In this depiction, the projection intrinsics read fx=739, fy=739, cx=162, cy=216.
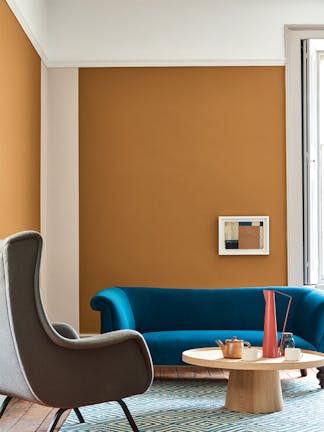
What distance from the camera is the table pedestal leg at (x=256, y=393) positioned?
4531 mm

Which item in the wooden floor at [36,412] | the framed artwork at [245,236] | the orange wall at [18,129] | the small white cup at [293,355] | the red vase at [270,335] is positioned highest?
the orange wall at [18,129]

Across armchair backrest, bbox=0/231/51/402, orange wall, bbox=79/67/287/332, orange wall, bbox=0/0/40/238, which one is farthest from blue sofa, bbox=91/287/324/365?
armchair backrest, bbox=0/231/51/402

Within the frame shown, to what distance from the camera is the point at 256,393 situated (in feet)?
14.9

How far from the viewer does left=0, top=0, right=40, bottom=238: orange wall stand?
540cm

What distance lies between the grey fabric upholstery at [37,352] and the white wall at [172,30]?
156 inches

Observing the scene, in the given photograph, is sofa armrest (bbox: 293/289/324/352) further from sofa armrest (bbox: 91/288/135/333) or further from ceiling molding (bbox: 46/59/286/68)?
ceiling molding (bbox: 46/59/286/68)

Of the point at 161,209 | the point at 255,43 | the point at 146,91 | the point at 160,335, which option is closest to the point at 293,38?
the point at 255,43

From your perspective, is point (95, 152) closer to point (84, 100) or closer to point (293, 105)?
point (84, 100)

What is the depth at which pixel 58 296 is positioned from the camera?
692 centimetres

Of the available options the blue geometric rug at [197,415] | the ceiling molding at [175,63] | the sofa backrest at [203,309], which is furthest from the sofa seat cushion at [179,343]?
the ceiling molding at [175,63]

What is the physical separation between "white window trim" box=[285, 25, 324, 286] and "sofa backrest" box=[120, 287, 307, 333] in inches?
28.2

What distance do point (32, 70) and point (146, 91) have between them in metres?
1.15

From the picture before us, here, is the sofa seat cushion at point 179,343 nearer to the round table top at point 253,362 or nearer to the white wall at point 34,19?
the round table top at point 253,362

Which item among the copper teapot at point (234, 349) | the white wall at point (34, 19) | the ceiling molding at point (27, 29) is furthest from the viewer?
the white wall at point (34, 19)
